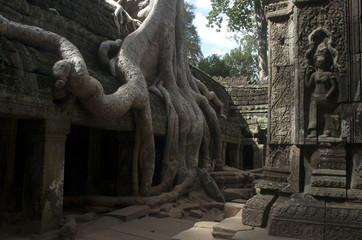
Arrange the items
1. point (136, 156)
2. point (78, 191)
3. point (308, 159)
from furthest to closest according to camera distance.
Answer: point (78, 191) → point (136, 156) → point (308, 159)

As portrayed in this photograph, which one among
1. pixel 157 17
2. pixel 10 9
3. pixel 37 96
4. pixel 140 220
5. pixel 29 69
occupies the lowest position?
pixel 140 220

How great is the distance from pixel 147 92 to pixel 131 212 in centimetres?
222

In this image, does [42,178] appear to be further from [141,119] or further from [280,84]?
[280,84]

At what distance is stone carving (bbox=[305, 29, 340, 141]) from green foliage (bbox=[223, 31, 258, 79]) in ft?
92.8

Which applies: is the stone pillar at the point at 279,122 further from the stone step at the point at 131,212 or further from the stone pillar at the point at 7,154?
the stone pillar at the point at 7,154

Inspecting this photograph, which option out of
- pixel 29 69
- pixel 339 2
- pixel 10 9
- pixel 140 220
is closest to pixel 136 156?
pixel 140 220

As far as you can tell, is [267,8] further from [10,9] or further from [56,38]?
[10,9]

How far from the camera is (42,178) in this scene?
4.40 m

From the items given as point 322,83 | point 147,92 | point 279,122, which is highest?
point 147,92

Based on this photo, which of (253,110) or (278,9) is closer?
(278,9)

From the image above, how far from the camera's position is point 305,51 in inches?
149

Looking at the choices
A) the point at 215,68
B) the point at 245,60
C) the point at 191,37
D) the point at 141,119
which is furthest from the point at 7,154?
the point at 245,60

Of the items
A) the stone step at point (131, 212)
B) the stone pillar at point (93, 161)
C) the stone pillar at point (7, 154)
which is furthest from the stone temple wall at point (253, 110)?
the stone pillar at point (7, 154)

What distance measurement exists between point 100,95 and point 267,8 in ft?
8.50
